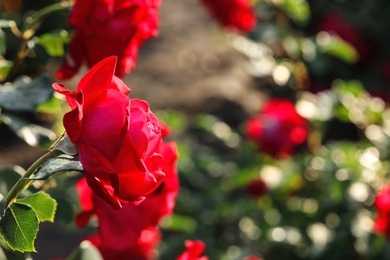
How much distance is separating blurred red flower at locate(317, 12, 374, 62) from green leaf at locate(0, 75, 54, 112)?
80.3 inches

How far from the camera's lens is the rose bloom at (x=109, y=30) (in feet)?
3.40

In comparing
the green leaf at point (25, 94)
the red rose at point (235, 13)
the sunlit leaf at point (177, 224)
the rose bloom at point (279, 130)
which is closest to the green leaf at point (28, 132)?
the green leaf at point (25, 94)

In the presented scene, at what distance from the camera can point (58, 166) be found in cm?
83

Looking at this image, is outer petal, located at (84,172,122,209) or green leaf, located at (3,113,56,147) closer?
outer petal, located at (84,172,122,209)

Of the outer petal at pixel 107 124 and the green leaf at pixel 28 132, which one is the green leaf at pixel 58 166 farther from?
the green leaf at pixel 28 132

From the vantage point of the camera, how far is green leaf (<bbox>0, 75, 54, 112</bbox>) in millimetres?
1066

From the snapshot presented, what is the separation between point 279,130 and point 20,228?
4.77 feet

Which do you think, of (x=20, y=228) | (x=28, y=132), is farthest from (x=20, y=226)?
(x=28, y=132)

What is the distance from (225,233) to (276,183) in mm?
183

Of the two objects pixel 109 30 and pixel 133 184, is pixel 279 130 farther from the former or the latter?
pixel 133 184

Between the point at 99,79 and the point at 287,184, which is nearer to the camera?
the point at 99,79

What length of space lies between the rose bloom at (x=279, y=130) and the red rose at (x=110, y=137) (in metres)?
1.38

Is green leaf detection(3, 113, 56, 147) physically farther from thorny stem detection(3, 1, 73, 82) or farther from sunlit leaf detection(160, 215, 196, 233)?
sunlit leaf detection(160, 215, 196, 233)

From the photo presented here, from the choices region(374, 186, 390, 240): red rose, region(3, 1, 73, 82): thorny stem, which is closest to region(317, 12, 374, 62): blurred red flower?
region(374, 186, 390, 240): red rose
